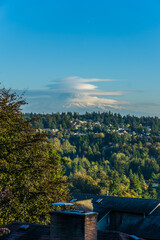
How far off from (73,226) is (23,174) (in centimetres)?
1385

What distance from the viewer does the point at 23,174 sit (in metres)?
29.0

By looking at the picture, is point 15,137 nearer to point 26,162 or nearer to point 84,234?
point 26,162

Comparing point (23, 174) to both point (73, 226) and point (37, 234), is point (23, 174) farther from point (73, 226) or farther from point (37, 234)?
point (73, 226)

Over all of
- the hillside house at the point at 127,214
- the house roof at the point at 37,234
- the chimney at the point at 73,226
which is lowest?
the hillside house at the point at 127,214

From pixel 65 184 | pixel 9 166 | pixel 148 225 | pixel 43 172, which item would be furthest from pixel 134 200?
pixel 9 166

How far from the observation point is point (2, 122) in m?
29.8

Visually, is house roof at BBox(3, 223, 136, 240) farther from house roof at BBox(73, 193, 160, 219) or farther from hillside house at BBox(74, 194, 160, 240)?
house roof at BBox(73, 193, 160, 219)

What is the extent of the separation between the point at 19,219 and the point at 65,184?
6146 mm

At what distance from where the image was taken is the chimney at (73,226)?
51.3 ft

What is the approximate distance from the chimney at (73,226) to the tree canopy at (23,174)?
11716mm

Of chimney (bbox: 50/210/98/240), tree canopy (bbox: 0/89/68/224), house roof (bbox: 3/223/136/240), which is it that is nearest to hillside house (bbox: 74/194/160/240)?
tree canopy (bbox: 0/89/68/224)

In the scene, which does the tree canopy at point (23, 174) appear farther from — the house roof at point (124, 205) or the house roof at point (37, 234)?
the house roof at point (124, 205)

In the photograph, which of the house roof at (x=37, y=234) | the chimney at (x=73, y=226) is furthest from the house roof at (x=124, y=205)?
the chimney at (x=73, y=226)

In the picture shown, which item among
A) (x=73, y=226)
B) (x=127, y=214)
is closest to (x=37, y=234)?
(x=73, y=226)
